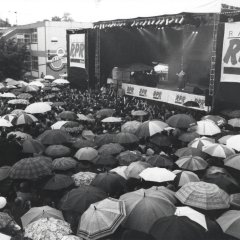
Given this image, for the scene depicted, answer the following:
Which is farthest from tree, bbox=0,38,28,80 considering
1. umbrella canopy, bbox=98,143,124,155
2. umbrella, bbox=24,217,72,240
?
umbrella, bbox=24,217,72,240

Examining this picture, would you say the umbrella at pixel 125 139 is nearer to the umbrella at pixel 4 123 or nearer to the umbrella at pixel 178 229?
the umbrella at pixel 4 123

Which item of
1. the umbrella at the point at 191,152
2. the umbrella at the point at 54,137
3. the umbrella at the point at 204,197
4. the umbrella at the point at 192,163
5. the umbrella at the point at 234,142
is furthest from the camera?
the umbrella at the point at 54,137

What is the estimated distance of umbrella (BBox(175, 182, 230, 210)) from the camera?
646cm

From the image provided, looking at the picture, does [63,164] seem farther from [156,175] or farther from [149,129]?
[149,129]

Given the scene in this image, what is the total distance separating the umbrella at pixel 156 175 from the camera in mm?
7590

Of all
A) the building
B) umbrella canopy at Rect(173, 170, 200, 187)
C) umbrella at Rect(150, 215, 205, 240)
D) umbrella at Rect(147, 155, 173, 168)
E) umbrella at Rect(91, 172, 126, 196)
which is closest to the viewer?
umbrella at Rect(150, 215, 205, 240)

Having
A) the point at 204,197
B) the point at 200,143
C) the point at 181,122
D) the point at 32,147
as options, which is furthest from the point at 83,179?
the point at 181,122

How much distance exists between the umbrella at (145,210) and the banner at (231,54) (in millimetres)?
10325

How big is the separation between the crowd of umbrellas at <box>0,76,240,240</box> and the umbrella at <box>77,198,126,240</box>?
14mm

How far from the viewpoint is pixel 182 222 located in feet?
16.7

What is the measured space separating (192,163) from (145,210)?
117 inches

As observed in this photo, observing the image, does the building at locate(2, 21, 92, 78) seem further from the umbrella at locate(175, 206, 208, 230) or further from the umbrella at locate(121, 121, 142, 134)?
the umbrella at locate(175, 206, 208, 230)

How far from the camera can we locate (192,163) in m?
8.59

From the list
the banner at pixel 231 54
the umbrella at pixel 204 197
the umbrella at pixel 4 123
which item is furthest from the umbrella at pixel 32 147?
the banner at pixel 231 54
